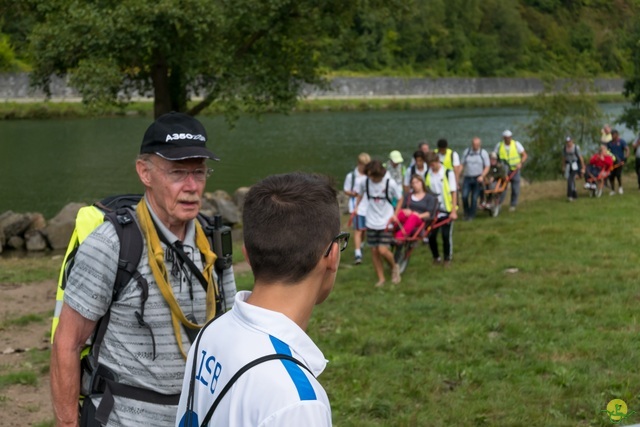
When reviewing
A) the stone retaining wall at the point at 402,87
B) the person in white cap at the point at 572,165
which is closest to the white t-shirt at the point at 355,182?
the person in white cap at the point at 572,165

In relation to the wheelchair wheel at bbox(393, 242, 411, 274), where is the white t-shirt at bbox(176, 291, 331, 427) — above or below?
above

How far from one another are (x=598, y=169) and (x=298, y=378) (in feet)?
77.7

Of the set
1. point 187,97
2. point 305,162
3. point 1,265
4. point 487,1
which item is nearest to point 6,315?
point 1,265

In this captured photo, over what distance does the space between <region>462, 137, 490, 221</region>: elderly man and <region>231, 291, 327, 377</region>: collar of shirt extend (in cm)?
1868

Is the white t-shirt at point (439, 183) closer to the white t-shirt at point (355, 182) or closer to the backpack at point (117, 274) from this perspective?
the white t-shirt at point (355, 182)

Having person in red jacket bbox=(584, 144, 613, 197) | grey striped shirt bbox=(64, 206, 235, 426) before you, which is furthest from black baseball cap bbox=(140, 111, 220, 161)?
person in red jacket bbox=(584, 144, 613, 197)

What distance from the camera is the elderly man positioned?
21.0 metres

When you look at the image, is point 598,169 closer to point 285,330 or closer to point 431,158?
point 431,158

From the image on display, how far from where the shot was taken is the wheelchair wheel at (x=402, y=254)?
14.4 meters

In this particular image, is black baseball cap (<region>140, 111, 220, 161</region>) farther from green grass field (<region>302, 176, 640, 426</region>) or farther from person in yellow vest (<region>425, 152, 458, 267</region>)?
person in yellow vest (<region>425, 152, 458, 267</region>)

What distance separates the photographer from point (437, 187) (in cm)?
1593

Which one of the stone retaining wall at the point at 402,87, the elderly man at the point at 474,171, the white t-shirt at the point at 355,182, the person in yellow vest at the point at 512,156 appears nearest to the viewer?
the white t-shirt at the point at 355,182

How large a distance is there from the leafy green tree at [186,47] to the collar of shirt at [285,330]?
1501 cm

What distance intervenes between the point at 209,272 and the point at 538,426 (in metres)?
3.88
